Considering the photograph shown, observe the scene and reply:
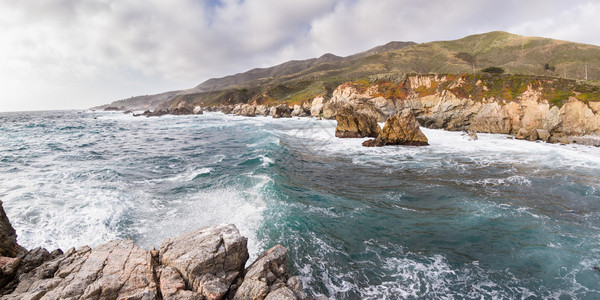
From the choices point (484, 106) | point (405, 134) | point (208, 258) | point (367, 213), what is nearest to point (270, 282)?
point (208, 258)

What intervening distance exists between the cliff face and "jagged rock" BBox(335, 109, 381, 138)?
228 cm

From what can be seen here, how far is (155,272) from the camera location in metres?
6.80

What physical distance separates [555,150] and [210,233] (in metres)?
37.7

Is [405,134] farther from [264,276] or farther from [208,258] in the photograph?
[208,258]

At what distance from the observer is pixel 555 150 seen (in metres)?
27.4

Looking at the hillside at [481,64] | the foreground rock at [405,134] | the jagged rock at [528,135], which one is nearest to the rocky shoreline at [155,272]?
the foreground rock at [405,134]

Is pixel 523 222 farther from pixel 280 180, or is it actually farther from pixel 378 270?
pixel 280 180

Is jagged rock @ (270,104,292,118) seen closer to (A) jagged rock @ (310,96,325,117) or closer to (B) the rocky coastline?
(A) jagged rock @ (310,96,325,117)

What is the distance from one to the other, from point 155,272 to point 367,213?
10.4 metres

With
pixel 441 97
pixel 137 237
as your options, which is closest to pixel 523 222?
pixel 137 237

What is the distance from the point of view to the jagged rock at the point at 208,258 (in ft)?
21.1

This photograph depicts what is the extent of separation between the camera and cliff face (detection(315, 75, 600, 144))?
35.2 m

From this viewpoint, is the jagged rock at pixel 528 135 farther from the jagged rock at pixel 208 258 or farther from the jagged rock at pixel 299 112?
the jagged rock at pixel 299 112

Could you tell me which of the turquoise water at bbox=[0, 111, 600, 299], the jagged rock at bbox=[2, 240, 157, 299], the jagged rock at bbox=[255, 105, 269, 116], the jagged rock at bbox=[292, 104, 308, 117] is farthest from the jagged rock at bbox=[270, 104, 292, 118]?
the jagged rock at bbox=[2, 240, 157, 299]
